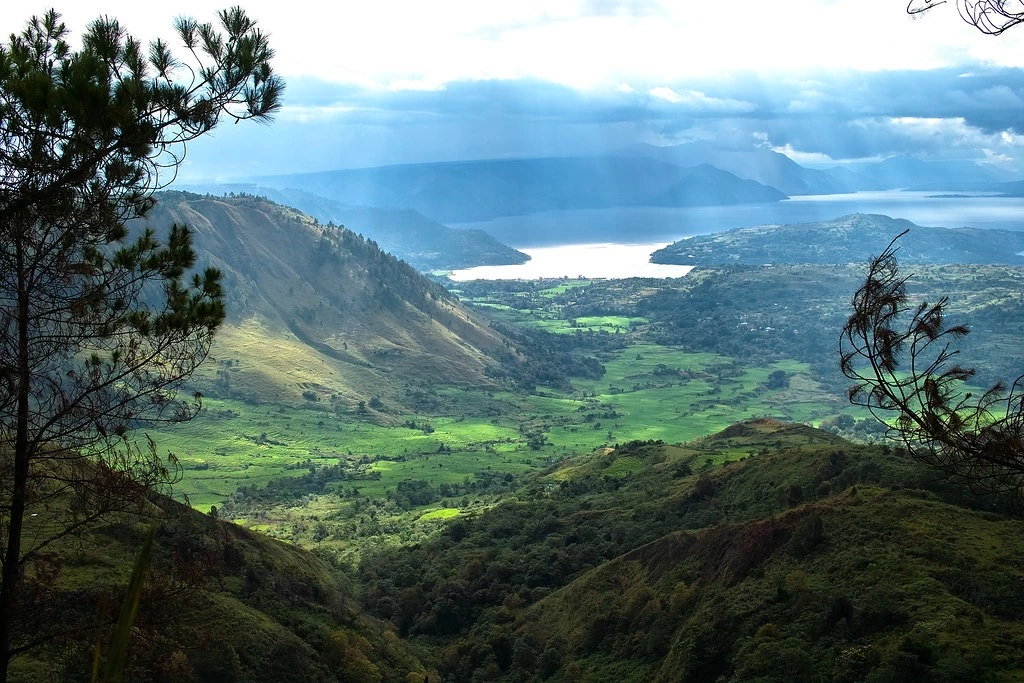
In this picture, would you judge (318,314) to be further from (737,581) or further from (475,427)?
(737,581)

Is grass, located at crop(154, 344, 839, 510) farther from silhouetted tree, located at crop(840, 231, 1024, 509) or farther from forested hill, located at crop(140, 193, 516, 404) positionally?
silhouetted tree, located at crop(840, 231, 1024, 509)

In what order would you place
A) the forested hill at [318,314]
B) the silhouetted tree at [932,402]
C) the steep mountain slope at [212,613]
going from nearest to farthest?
the silhouetted tree at [932,402] < the steep mountain slope at [212,613] < the forested hill at [318,314]

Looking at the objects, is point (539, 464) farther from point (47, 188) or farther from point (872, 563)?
point (47, 188)

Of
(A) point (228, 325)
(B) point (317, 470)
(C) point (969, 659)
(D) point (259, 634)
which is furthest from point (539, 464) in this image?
(C) point (969, 659)

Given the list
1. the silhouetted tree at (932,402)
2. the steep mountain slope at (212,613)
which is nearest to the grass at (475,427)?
the steep mountain slope at (212,613)

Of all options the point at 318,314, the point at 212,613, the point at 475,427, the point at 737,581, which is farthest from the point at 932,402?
the point at 318,314

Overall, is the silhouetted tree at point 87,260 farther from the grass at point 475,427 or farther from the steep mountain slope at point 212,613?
the grass at point 475,427

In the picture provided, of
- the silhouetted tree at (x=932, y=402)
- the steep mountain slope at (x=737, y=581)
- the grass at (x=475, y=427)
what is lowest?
the grass at (x=475, y=427)

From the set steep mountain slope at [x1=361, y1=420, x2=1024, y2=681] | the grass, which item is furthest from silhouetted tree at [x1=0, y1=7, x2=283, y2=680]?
the grass
